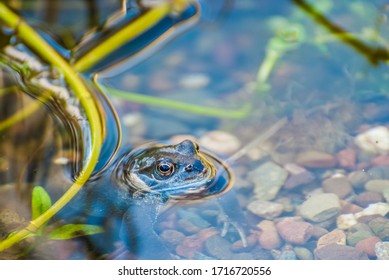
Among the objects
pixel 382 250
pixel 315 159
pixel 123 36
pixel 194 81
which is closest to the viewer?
pixel 382 250

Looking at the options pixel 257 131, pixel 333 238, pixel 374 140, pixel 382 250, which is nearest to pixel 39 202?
pixel 257 131

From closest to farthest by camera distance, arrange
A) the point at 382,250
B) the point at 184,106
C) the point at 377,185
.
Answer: the point at 382,250, the point at 377,185, the point at 184,106

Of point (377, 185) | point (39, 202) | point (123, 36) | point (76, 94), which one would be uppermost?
point (123, 36)

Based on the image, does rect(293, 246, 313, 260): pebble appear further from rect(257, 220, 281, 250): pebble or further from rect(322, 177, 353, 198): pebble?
rect(322, 177, 353, 198): pebble

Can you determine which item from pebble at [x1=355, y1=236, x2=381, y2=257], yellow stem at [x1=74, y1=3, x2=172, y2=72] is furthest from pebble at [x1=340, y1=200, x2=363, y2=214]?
yellow stem at [x1=74, y1=3, x2=172, y2=72]

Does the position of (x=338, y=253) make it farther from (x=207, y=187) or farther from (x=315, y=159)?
(x=207, y=187)

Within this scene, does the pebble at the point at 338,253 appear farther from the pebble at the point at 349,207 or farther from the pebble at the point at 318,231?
the pebble at the point at 349,207

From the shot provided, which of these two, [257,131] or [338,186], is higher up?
[257,131]
